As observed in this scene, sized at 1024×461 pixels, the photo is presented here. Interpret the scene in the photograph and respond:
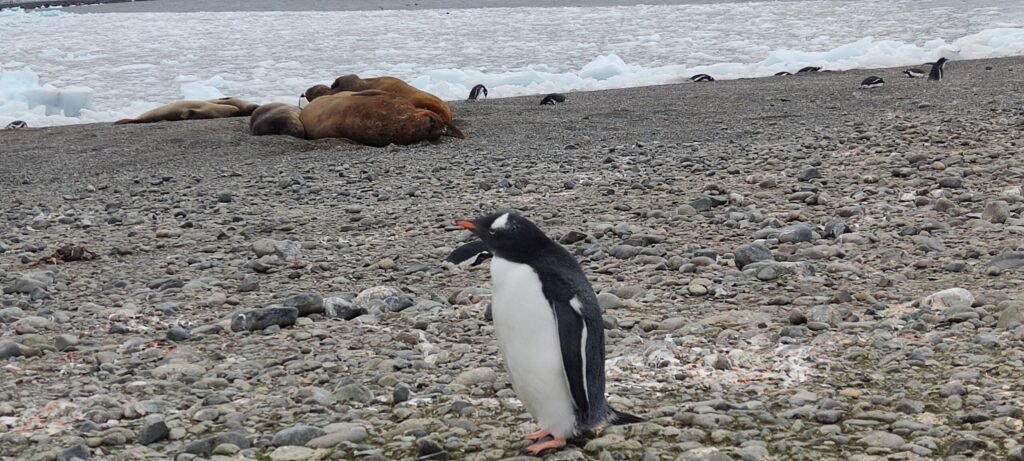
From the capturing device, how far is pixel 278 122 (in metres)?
8.36

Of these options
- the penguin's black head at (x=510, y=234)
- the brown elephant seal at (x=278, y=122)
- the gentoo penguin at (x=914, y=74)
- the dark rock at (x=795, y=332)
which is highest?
the penguin's black head at (x=510, y=234)

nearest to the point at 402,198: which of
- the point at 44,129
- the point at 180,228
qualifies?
the point at 180,228

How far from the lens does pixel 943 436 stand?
2268mm

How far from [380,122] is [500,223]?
5.68 metres

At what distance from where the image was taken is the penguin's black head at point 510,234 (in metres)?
2.30

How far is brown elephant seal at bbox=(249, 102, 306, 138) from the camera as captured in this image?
8297 millimetres

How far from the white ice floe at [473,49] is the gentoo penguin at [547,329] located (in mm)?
10101

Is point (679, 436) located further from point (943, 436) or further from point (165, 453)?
point (165, 453)

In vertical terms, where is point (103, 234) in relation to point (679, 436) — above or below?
below

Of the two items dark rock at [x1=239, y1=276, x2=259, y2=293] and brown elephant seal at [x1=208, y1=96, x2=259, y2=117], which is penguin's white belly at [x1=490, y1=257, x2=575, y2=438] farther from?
brown elephant seal at [x1=208, y1=96, x2=259, y2=117]

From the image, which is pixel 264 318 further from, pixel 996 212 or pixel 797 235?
pixel 996 212

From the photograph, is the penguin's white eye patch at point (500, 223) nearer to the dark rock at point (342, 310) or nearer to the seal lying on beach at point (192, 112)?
the dark rock at point (342, 310)

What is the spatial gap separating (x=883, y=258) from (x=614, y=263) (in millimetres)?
978

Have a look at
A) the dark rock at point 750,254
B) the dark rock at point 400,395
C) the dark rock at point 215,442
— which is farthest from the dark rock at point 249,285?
the dark rock at point 750,254
